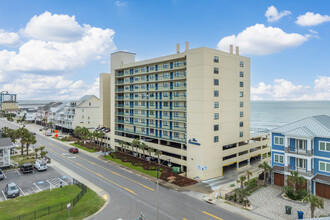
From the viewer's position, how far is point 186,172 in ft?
151

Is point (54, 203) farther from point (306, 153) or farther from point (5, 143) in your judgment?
point (306, 153)

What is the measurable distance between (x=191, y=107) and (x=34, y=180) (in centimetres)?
3447

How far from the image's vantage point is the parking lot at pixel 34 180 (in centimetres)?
3771

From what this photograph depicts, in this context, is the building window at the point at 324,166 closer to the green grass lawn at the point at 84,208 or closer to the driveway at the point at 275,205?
the driveway at the point at 275,205

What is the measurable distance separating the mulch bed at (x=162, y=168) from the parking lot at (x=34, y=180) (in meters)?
15.9

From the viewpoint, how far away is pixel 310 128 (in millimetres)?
A: 37875

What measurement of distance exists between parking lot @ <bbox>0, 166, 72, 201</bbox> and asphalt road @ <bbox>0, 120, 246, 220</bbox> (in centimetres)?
407

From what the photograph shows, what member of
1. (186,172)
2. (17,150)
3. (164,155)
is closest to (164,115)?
(164,155)

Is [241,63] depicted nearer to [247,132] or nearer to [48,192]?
[247,132]

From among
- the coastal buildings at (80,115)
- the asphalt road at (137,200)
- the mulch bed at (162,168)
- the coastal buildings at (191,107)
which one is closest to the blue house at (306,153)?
the coastal buildings at (191,107)

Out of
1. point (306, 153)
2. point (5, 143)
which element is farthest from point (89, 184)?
point (306, 153)

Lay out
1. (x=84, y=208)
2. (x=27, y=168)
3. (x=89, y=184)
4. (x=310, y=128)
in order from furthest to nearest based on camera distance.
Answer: (x=27, y=168) < (x=89, y=184) < (x=310, y=128) < (x=84, y=208)

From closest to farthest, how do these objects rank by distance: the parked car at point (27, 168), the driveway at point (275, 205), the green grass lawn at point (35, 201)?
the driveway at point (275, 205)
the green grass lawn at point (35, 201)
the parked car at point (27, 168)

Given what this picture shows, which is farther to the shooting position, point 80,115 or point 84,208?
point 80,115
